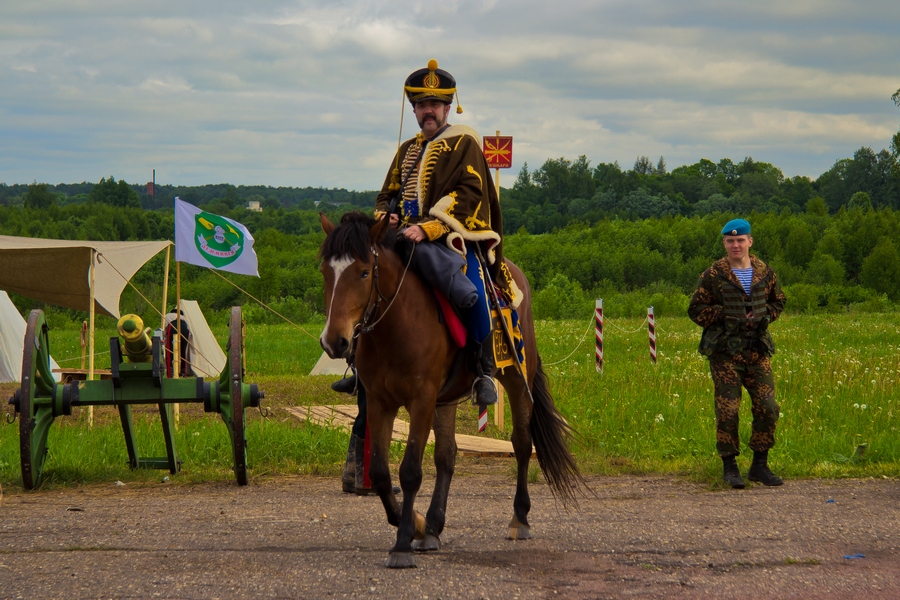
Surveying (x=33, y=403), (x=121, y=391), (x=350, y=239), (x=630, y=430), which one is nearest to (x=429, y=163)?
(x=350, y=239)

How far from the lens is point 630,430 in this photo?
39.2 ft

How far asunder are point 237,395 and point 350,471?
1173mm

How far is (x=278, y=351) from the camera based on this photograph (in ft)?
94.0

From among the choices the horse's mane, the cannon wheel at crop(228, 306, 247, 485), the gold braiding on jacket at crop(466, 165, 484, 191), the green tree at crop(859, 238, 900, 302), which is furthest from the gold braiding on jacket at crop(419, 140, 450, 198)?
the green tree at crop(859, 238, 900, 302)

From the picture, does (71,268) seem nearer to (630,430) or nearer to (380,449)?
(630,430)

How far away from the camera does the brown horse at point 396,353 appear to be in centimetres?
580

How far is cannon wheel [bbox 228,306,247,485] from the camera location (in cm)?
855

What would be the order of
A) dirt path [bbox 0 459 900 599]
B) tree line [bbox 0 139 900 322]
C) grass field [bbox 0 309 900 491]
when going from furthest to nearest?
tree line [bbox 0 139 900 322] < grass field [bbox 0 309 900 491] < dirt path [bbox 0 459 900 599]

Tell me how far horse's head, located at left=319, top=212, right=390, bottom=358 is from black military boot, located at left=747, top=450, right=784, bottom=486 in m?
4.78

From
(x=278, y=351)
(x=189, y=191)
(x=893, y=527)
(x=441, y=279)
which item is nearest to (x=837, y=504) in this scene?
(x=893, y=527)

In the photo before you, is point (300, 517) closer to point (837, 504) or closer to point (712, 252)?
point (837, 504)

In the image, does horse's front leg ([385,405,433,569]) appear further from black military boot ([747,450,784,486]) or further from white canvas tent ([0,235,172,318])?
white canvas tent ([0,235,172,318])

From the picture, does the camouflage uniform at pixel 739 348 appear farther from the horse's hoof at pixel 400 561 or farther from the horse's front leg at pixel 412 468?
the horse's hoof at pixel 400 561

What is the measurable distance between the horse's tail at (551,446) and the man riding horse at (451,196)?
93 centimetres
